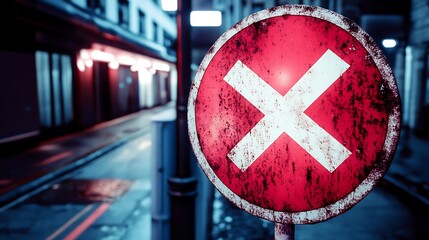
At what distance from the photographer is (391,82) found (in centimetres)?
114

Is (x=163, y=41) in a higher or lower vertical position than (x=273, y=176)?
higher

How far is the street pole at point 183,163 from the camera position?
3.15m

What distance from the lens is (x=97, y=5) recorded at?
1581 cm

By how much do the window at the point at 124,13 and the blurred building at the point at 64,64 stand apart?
0.05 meters

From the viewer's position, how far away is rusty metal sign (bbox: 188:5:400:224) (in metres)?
1.18

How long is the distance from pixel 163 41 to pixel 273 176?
29.7 m

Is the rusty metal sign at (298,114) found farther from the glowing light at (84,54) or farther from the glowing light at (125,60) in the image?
the glowing light at (125,60)

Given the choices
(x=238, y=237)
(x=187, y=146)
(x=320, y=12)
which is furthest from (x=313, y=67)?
(x=238, y=237)

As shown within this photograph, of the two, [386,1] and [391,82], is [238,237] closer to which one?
[391,82]

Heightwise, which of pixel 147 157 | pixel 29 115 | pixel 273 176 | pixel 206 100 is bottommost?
pixel 147 157

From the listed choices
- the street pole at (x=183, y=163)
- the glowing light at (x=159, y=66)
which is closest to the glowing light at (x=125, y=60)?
the glowing light at (x=159, y=66)

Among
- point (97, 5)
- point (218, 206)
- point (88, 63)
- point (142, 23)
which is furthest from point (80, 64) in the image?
point (218, 206)

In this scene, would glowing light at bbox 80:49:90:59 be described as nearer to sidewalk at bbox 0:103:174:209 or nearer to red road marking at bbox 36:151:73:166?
sidewalk at bbox 0:103:174:209

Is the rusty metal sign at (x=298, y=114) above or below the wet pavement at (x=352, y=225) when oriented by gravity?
above
